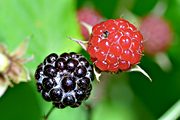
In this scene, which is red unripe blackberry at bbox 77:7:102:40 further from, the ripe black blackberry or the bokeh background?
the ripe black blackberry

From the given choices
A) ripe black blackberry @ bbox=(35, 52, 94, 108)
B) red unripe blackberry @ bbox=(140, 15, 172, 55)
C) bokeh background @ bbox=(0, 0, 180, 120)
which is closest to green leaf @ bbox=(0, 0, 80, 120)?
bokeh background @ bbox=(0, 0, 180, 120)

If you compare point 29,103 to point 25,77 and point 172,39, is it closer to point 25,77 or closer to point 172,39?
point 25,77

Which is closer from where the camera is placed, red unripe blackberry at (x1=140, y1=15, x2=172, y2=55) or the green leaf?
the green leaf

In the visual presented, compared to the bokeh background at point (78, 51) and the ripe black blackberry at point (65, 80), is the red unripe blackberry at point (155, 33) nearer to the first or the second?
the bokeh background at point (78, 51)

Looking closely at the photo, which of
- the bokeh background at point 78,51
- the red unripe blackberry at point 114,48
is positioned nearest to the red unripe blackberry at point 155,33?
the bokeh background at point 78,51

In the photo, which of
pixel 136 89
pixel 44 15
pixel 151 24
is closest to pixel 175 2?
pixel 151 24

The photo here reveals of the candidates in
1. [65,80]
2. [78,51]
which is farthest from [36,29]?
[65,80]
